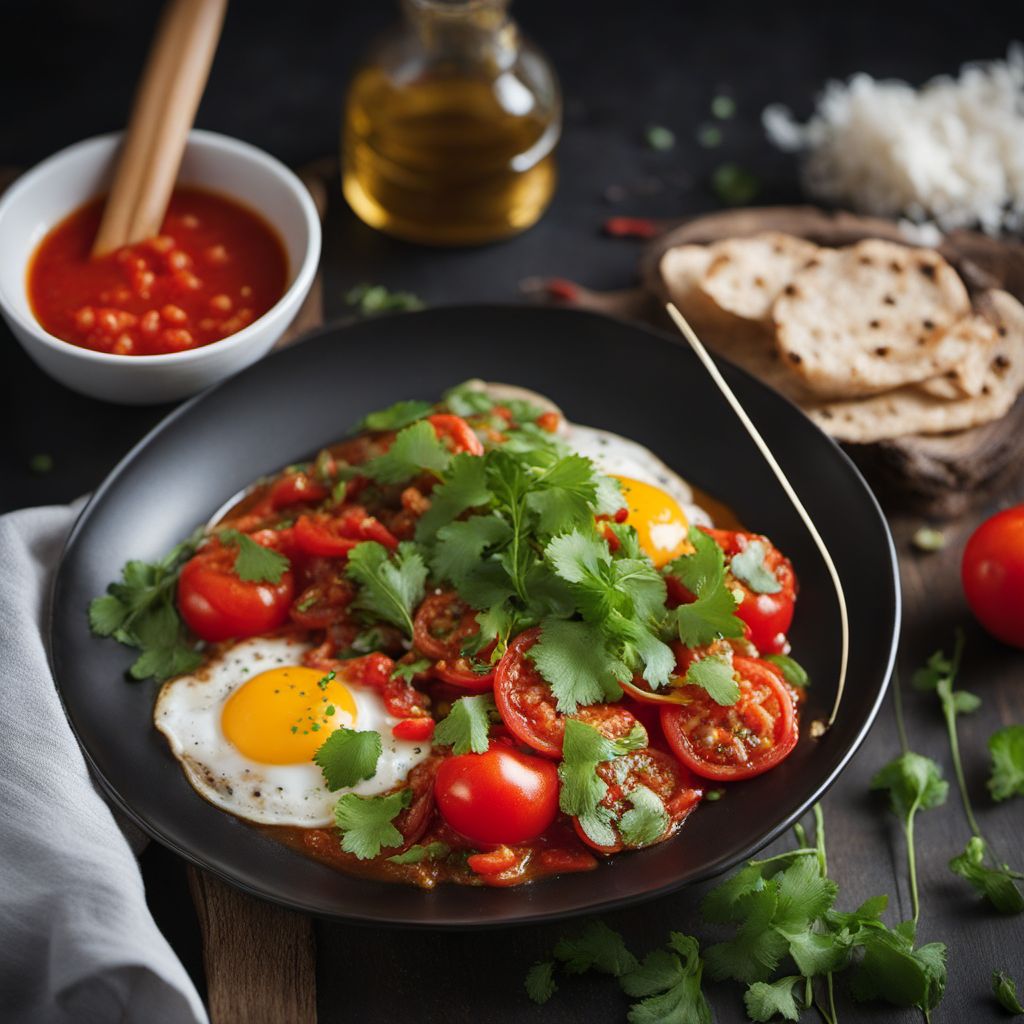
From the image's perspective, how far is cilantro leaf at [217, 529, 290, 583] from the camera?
4.80 m

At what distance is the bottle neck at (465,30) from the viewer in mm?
6086

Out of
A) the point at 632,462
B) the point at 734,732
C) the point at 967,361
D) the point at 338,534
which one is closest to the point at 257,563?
the point at 338,534

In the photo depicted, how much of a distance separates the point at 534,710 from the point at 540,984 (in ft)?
3.00

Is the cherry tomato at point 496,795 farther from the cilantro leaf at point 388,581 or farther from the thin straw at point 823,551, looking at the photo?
the thin straw at point 823,551

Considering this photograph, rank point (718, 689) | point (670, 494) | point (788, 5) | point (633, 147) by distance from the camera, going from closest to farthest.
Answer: point (718, 689), point (670, 494), point (633, 147), point (788, 5)

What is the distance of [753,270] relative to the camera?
6281mm

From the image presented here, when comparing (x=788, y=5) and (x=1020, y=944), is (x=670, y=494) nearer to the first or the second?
(x=1020, y=944)

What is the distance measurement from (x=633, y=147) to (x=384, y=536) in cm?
356

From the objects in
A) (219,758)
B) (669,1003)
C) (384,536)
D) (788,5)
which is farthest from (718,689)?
(788,5)

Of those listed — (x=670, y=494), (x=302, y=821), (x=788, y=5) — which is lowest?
(x=302, y=821)

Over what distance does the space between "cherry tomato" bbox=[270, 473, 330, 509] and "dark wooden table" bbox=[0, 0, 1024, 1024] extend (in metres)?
0.56

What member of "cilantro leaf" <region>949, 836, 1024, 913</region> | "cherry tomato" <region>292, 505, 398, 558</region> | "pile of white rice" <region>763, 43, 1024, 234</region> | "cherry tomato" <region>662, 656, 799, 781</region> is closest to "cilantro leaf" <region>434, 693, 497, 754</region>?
"cherry tomato" <region>662, 656, 799, 781</region>

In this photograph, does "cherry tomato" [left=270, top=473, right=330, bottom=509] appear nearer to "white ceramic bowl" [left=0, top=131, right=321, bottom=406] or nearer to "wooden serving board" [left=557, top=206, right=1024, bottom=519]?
"white ceramic bowl" [left=0, top=131, right=321, bottom=406]

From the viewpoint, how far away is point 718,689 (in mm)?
4344
